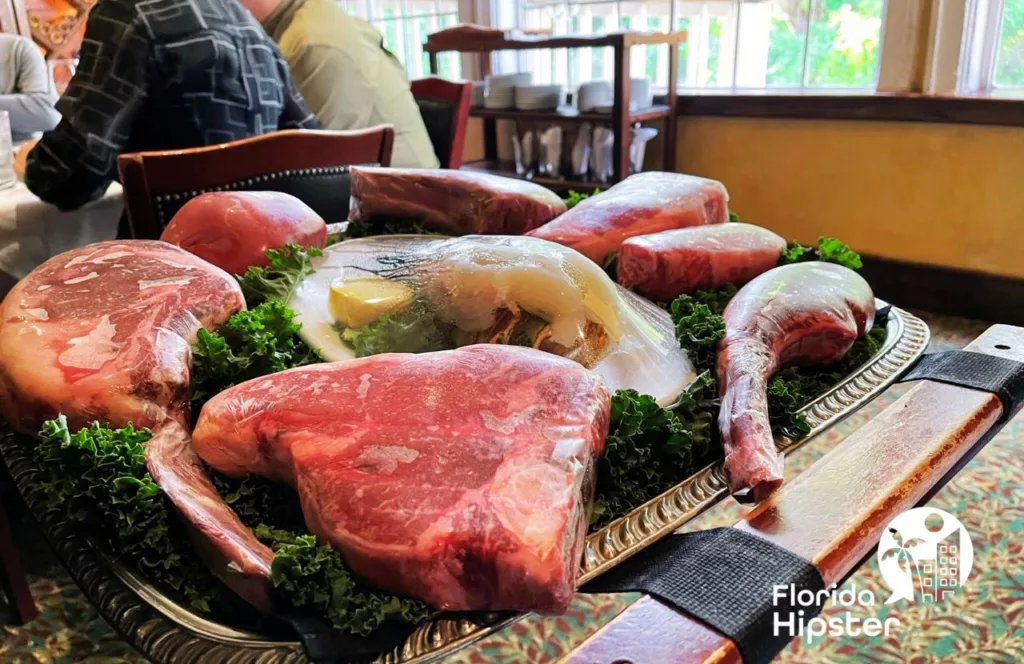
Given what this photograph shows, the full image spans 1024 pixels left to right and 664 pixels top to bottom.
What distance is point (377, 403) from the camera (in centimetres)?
74

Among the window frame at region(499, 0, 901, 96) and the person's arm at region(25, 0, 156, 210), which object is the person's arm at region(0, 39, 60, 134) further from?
the window frame at region(499, 0, 901, 96)

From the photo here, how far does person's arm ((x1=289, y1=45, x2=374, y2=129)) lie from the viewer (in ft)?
8.79

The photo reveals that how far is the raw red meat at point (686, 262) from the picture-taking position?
3.71 feet

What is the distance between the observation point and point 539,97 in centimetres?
359

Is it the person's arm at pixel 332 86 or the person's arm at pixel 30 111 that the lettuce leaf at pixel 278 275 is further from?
the person's arm at pixel 30 111

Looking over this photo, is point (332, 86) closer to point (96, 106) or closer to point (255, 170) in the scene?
point (96, 106)

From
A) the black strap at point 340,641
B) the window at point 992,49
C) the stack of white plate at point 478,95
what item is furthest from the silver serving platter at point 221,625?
the stack of white plate at point 478,95

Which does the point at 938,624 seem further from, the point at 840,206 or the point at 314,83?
the point at 314,83

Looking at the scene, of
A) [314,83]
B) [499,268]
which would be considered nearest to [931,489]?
[499,268]

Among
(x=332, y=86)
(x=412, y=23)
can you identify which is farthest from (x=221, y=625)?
(x=412, y=23)

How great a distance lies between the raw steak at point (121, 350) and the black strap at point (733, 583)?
1.06 feet

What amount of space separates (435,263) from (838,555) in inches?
22.7

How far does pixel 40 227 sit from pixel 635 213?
144 cm

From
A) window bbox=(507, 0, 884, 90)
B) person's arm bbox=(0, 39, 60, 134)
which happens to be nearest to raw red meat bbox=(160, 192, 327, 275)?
Answer: person's arm bbox=(0, 39, 60, 134)
